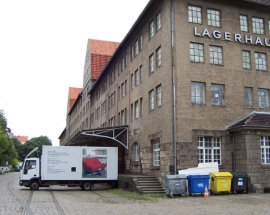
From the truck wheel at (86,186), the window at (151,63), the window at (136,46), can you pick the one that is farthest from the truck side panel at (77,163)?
the window at (136,46)

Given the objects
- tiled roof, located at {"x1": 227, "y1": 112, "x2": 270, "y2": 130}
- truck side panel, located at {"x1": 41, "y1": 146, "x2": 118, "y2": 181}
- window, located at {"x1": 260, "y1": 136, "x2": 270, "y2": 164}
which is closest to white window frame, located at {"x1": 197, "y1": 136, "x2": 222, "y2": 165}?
tiled roof, located at {"x1": 227, "y1": 112, "x2": 270, "y2": 130}

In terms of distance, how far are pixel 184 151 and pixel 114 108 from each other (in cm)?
1635

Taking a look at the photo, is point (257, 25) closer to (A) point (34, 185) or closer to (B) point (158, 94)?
(B) point (158, 94)

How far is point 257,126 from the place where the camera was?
68.3 feet

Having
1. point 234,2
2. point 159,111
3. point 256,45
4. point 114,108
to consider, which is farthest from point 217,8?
point 114,108

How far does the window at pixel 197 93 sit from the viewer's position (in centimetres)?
2222

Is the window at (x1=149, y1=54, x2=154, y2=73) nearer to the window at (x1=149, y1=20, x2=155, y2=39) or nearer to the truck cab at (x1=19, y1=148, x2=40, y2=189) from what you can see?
the window at (x1=149, y1=20, x2=155, y2=39)

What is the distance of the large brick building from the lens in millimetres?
21328

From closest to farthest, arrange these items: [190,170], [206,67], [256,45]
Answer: [190,170]
[206,67]
[256,45]

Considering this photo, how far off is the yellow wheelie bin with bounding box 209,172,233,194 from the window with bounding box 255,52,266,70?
8548mm

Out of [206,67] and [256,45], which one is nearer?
[206,67]

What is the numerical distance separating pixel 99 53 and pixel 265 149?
36.9 metres

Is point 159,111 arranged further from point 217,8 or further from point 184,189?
point 217,8

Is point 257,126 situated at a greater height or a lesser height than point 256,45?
lesser
